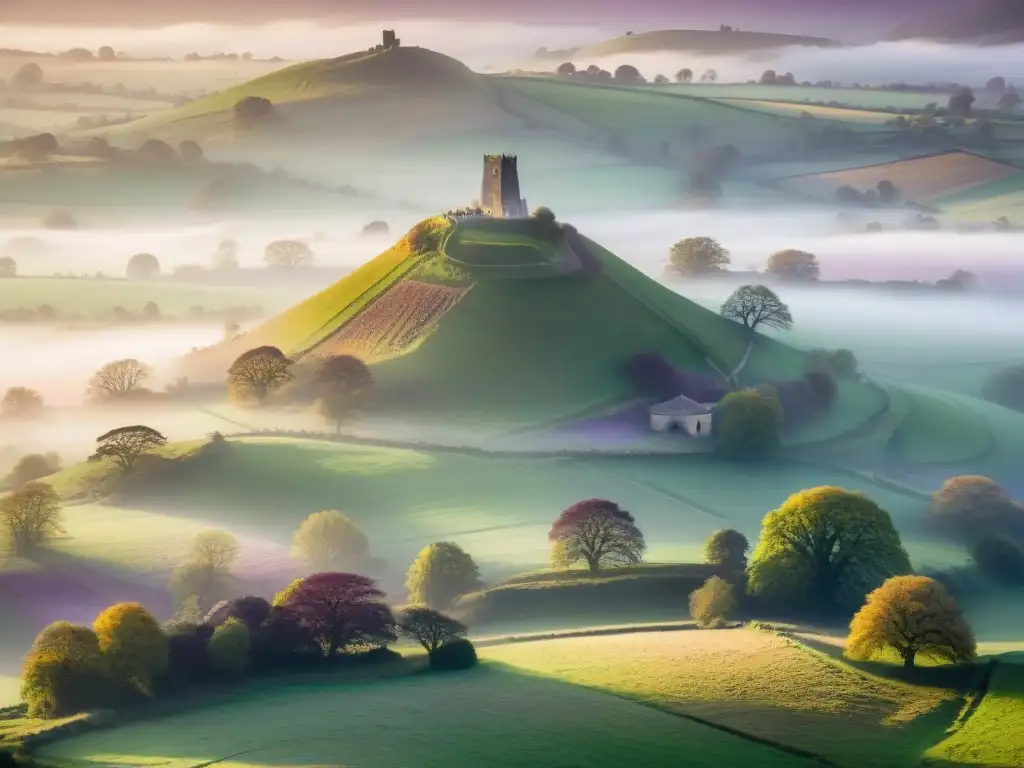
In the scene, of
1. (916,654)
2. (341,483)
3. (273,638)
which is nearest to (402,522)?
(341,483)

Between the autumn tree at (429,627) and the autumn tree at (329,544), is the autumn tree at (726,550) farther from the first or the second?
the autumn tree at (329,544)

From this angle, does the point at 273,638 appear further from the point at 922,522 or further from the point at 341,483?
the point at 922,522

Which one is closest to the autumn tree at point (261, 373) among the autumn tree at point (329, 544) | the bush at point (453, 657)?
the autumn tree at point (329, 544)

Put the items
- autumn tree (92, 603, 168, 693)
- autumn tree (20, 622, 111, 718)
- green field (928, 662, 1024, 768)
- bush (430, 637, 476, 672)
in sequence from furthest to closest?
1. bush (430, 637, 476, 672)
2. autumn tree (92, 603, 168, 693)
3. autumn tree (20, 622, 111, 718)
4. green field (928, 662, 1024, 768)

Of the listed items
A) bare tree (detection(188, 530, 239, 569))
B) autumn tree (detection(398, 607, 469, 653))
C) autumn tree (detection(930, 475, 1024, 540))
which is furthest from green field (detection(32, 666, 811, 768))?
autumn tree (detection(930, 475, 1024, 540))

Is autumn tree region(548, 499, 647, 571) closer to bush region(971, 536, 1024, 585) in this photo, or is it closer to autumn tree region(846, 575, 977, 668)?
autumn tree region(846, 575, 977, 668)

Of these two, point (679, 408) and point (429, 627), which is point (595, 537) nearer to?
point (429, 627)
